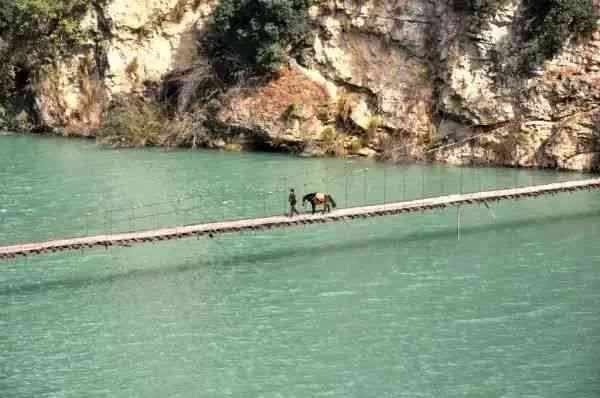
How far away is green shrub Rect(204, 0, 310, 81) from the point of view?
34.9m

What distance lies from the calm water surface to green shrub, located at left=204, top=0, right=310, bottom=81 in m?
7.02

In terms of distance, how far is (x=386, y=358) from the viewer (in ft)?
53.8

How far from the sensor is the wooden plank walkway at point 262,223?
2067 cm

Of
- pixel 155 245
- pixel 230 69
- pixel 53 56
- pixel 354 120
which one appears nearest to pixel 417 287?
pixel 155 245

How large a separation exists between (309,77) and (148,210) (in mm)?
11145

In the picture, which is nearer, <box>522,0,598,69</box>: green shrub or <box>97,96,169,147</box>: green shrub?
<box>522,0,598,69</box>: green shrub

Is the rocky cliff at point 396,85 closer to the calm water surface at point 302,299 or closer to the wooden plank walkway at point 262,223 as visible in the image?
the calm water surface at point 302,299

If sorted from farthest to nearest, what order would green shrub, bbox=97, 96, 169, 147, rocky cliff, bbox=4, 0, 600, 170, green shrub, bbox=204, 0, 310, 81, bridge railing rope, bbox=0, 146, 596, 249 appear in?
1. green shrub, bbox=97, 96, 169, 147
2. green shrub, bbox=204, 0, 310, 81
3. rocky cliff, bbox=4, 0, 600, 170
4. bridge railing rope, bbox=0, 146, 596, 249

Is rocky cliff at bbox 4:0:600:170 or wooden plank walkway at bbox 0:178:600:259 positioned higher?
rocky cliff at bbox 4:0:600:170

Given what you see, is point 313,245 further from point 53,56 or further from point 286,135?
point 53,56

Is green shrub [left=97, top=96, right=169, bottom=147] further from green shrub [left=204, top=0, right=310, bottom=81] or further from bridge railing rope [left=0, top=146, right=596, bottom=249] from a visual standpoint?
bridge railing rope [left=0, top=146, right=596, bottom=249]

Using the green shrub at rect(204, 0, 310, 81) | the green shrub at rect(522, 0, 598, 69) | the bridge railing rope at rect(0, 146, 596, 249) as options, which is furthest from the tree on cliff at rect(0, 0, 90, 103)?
the green shrub at rect(522, 0, 598, 69)

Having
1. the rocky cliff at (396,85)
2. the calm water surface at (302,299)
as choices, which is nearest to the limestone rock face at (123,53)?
the rocky cliff at (396,85)

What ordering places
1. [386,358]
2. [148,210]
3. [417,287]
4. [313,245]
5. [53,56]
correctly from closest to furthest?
1. [386,358]
2. [417,287]
3. [313,245]
4. [148,210]
5. [53,56]
